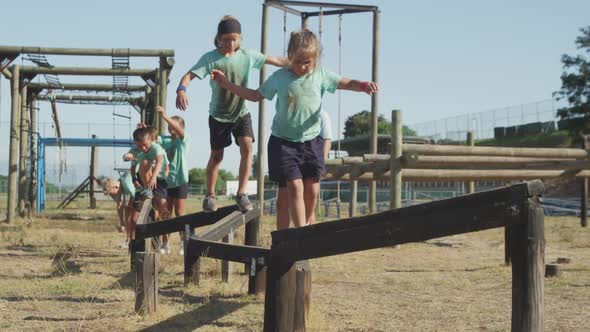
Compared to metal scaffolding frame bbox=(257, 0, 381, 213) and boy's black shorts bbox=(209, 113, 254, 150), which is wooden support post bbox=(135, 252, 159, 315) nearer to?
boy's black shorts bbox=(209, 113, 254, 150)

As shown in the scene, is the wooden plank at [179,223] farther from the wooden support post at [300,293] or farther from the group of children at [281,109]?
the wooden support post at [300,293]

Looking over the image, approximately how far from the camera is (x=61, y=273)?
7.15 metres

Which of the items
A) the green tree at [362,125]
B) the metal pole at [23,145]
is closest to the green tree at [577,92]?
the green tree at [362,125]

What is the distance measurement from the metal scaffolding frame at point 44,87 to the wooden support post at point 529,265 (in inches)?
422

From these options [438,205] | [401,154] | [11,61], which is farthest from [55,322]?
[11,61]

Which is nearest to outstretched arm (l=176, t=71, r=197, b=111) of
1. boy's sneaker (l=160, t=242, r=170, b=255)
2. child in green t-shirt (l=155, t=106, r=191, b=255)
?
child in green t-shirt (l=155, t=106, r=191, b=255)

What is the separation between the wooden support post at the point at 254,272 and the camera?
18.6 feet

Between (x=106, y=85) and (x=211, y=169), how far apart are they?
1299 centimetres

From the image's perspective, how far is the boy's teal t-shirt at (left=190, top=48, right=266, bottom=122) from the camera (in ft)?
19.2

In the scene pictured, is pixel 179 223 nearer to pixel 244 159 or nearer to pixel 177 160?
pixel 244 159

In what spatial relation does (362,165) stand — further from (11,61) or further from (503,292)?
(11,61)

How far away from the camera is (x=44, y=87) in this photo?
60.4 feet

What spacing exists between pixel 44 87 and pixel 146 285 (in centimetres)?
1464

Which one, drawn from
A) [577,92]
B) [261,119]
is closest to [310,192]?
[261,119]
